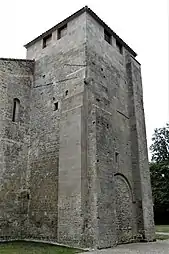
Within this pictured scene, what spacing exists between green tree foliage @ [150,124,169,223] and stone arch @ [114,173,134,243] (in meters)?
15.4

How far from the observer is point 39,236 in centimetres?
1277

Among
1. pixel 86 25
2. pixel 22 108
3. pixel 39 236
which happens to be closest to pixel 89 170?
pixel 39 236

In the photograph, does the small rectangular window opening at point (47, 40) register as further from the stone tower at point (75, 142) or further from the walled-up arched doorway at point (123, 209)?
the walled-up arched doorway at point (123, 209)

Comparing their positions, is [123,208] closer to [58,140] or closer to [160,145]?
[58,140]

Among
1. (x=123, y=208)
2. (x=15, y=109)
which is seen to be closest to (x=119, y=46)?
(x=15, y=109)

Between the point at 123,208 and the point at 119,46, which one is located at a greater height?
the point at 119,46

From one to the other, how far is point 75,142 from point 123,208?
4458 millimetres

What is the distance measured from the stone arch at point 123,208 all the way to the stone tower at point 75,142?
51 mm

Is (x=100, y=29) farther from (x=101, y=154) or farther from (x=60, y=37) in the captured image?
(x=101, y=154)

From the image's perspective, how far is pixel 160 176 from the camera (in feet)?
97.6

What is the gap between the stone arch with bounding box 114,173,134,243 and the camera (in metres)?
13.1

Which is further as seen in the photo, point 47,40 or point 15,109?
point 47,40

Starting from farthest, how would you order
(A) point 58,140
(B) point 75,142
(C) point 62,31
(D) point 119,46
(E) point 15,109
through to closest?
(D) point 119,46, (C) point 62,31, (E) point 15,109, (A) point 58,140, (B) point 75,142

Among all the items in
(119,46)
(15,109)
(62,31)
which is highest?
(62,31)
